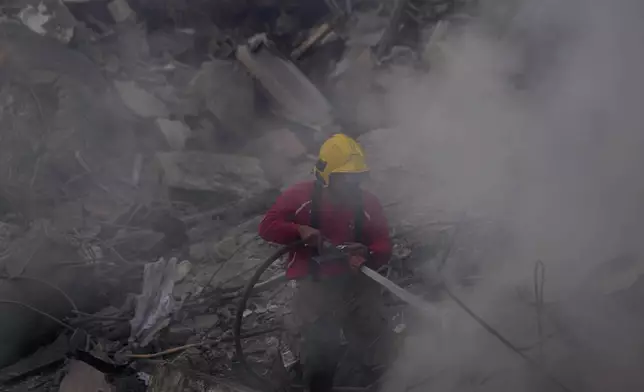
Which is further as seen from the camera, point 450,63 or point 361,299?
point 450,63

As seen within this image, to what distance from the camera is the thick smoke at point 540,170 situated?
4113mm

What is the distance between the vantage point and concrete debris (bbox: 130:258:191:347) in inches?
196

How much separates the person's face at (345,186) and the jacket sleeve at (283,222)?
221 mm

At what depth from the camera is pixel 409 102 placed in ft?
22.8

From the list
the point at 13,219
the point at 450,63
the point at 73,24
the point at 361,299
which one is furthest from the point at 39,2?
the point at 361,299

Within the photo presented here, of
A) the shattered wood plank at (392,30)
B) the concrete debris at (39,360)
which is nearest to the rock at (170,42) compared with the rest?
the shattered wood plank at (392,30)

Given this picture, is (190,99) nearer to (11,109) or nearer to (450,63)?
(11,109)

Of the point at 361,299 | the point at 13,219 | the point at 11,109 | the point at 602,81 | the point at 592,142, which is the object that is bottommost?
the point at 13,219

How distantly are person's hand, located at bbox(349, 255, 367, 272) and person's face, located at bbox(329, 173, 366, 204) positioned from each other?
312 millimetres

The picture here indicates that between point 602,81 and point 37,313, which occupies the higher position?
point 602,81

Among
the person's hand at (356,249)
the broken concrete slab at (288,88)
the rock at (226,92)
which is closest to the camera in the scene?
the person's hand at (356,249)

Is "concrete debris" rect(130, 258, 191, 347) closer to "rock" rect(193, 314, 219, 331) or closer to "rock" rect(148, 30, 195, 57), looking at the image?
"rock" rect(193, 314, 219, 331)

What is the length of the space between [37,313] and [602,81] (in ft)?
→ 14.8

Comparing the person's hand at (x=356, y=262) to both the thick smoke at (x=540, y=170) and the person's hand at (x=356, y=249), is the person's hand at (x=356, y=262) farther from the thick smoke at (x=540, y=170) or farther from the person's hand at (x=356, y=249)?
the thick smoke at (x=540, y=170)
